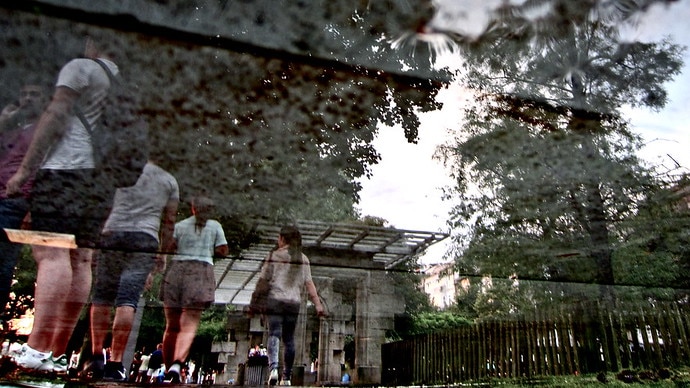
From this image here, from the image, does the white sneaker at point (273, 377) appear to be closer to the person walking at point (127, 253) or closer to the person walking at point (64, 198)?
the person walking at point (127, 253)

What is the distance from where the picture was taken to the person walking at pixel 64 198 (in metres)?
1.21

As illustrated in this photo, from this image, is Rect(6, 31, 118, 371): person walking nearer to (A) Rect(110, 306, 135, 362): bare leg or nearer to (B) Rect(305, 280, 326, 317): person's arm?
(A) Rect(110, 306, 135, 362): bare leg

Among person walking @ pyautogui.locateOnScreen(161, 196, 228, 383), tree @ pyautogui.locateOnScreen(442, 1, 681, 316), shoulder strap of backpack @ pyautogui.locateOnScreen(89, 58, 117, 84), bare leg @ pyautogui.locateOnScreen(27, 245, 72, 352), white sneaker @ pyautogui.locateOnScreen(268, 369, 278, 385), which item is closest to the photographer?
shoulder strap of backpack @ pyautogui.locateOnScreen(89, 58, 117, 84)

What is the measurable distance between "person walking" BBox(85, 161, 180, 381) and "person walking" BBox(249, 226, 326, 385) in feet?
1.44

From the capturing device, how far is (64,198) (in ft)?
4.26

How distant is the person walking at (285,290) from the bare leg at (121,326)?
52 centimetres

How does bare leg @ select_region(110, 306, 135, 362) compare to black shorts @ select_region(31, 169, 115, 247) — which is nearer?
black shorts @ select_region(31, 169, 115, 247)

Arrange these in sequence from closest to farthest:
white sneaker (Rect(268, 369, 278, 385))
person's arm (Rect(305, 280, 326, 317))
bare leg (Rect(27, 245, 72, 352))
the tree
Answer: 1. bare leg (Rect(27, 245, 72, 352))
2. the tree
3. person's arm (Rect(305, 280, 326, 317))
4. white sneaker (Rect(268, 369, 278, 385))

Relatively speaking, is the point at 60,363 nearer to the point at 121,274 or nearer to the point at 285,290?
the point at 121,274

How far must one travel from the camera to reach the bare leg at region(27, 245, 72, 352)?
1.33m

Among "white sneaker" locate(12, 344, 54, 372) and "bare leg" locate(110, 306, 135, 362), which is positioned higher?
"bare leg" locate(110, 306, 135, 362)

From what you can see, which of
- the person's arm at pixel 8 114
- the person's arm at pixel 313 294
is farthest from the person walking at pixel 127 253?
the person's arm at pixel 313 294

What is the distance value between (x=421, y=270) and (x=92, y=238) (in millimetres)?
1443

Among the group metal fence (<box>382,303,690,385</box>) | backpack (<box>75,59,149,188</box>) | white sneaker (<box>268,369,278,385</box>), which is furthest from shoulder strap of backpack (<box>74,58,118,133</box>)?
metal fence (<box>382,303,690,385</box>)
